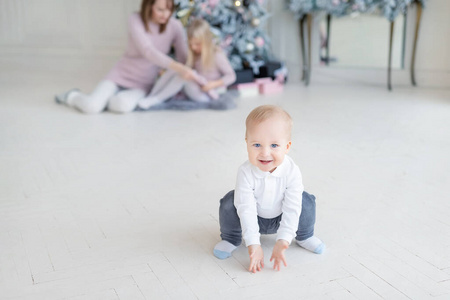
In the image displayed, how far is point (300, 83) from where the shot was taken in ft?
17.1

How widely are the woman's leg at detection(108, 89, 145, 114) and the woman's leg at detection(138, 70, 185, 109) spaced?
95mm

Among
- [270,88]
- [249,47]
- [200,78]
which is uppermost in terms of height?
[249,47]

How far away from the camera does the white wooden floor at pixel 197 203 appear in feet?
5.18

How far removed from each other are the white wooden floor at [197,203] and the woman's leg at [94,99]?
0.13 metres

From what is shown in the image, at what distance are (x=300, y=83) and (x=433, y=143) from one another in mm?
2408

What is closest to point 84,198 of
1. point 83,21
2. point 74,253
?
point 74,253

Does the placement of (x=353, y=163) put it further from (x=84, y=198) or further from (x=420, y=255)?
(x=84, y=198)

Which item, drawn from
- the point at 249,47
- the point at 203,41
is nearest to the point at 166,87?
the point at 203,41

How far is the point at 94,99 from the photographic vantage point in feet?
13.0

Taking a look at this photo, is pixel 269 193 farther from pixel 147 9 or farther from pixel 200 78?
pixel 147 9

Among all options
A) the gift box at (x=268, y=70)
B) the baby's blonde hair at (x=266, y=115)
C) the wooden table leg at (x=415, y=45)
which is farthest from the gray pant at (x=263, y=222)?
the wooden table leg at (x=415, y=45)

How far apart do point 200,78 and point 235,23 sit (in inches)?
33.0

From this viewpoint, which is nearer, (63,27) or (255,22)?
(255,22)

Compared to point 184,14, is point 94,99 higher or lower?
lower
